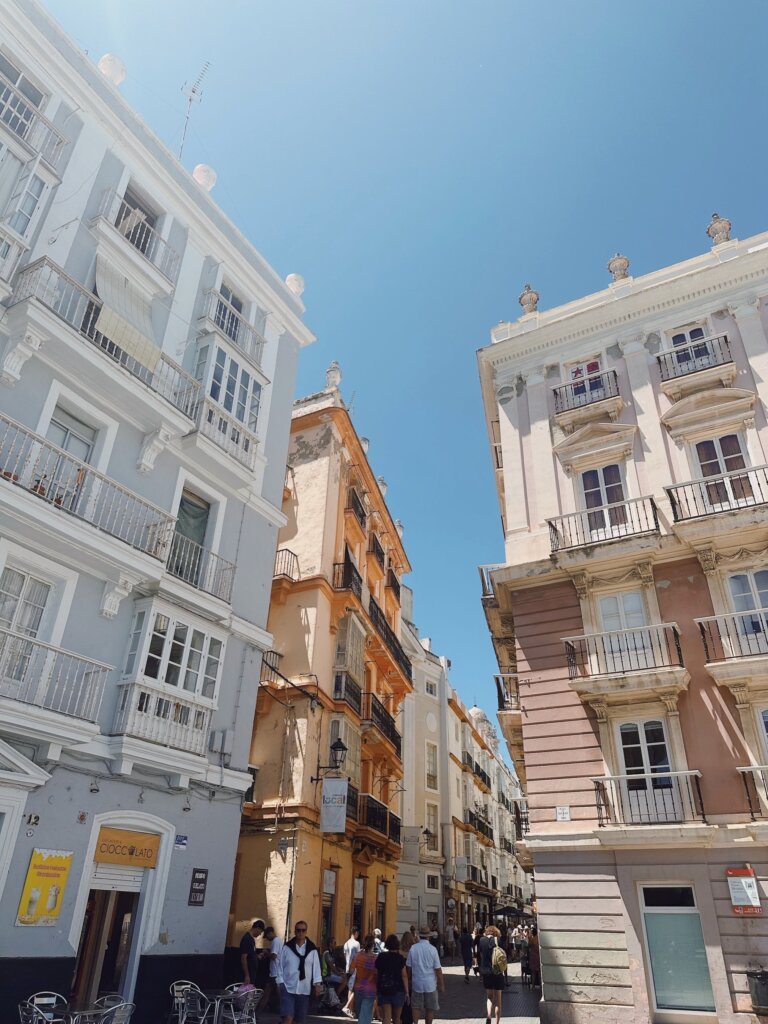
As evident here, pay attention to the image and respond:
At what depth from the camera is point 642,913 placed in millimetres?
12375

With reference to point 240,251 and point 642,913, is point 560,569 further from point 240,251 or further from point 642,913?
point 240,251

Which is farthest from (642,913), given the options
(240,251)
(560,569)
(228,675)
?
(240,251)

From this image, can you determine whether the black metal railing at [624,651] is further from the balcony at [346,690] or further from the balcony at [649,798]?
the balcony at [346,690]

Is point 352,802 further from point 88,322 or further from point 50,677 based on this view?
point 88,322

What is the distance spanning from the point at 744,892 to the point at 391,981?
6337mm

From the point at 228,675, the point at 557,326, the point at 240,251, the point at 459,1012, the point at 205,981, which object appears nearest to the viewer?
the point at 205,981

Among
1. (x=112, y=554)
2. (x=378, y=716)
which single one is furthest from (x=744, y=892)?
(x=378, y=716)

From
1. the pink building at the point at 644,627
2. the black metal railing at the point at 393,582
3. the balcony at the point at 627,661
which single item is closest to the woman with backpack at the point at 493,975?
the pink building at the point at 644,627

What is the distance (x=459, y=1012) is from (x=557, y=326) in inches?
669

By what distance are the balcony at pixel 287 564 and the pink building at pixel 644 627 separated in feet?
21.2

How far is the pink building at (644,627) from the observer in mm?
12016

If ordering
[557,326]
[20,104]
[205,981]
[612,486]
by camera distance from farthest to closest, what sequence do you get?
[557,326] → [612,486] → [20,104] → [205,981]

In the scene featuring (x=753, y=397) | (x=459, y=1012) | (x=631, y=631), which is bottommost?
(x=459, y=1012)

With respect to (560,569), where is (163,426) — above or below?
above
